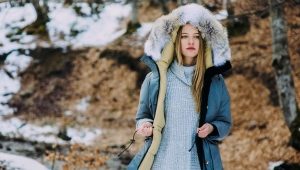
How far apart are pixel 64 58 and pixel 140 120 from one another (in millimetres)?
13938

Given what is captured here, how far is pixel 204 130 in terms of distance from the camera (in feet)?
10.6

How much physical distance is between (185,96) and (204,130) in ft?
0.99

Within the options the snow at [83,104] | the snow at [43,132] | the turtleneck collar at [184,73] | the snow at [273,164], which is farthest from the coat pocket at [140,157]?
the snow at [83,104]

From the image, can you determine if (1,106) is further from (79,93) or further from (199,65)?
(199,65)

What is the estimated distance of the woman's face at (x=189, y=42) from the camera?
342 cm

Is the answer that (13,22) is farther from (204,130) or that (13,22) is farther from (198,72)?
(204,130)

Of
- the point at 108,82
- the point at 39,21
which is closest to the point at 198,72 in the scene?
the point at 108,82

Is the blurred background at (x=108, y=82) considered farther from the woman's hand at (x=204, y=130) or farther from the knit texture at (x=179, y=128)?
the woman's hand at (x=204, y=130)

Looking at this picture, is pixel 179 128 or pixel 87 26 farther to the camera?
pixel 87 26

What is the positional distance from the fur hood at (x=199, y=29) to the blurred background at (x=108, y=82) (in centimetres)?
477

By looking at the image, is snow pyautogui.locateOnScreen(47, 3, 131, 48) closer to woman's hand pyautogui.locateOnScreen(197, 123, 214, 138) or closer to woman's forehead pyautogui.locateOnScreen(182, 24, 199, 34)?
woman's forehead pyautogui.locateOnScreen(182, 24, 199, 34)

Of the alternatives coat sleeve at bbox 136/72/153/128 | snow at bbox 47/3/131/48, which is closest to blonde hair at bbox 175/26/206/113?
coat sleeve at bbox 136/72/153/128

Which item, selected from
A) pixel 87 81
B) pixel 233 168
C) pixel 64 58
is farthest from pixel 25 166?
pixel 64 58

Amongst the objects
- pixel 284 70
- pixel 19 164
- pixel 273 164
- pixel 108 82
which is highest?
pixel 284 70
